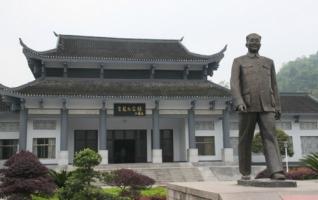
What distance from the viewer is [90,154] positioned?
28.3 ft

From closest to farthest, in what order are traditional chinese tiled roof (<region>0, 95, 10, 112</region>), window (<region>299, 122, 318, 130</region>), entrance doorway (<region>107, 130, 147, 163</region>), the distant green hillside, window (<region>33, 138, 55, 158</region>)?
1. window (<region>33, 138, 55, 158</region>)
2. traditional chinese tiled roof (<region>0, 95, 10, 112</region>)
3. entrance doorway (<region>107, 130, 147, 163</region>)
4. window (<region>299, 122, 318, 130</region>)
5. the distant green hillside

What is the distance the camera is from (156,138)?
24547 millimetres

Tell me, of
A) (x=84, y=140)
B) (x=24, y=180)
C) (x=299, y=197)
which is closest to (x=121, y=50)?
(x=84, y=140)

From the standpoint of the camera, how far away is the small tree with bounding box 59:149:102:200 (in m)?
8.41

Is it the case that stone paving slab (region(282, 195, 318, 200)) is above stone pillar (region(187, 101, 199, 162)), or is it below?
below

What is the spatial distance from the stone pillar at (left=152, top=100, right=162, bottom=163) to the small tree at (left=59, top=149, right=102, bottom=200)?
51.5ft

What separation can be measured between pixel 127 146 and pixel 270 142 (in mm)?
20160

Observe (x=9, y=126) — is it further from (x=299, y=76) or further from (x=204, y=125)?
(x=299, y=76)

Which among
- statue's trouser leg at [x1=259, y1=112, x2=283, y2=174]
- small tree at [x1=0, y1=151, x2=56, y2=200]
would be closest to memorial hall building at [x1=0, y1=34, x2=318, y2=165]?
small tree at [x1=0, y1=151, x2=56, y2=200]

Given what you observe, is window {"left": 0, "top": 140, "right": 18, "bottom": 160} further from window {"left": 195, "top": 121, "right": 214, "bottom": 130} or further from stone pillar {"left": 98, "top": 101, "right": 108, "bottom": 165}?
window {"left": 195, "top": 121, "right": 214, "bottom": 130}

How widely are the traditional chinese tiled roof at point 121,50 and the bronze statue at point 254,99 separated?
1793cm

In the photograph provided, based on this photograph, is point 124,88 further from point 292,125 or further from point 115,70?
point 292,125

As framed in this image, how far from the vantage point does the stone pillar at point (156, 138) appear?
79.7 ft

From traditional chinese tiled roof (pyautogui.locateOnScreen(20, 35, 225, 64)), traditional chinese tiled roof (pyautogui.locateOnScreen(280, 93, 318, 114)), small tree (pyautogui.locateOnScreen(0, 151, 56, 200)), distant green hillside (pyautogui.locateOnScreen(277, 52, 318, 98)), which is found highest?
distant green hillside (pyautogui.locateOnScreen(277, 52, 318, 98))
